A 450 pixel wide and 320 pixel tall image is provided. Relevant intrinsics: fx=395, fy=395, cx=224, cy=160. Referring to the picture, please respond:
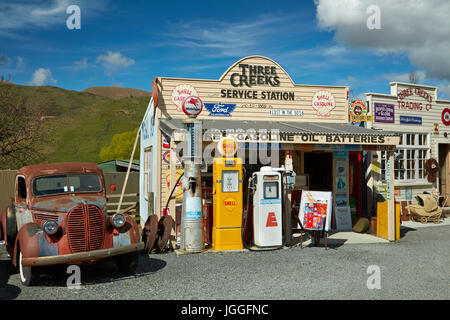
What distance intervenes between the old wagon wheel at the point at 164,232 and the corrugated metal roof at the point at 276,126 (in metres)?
2.08

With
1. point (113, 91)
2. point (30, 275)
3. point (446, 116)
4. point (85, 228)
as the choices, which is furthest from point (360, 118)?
point (113, 91)

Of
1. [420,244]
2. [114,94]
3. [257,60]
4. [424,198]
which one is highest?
[114,94]

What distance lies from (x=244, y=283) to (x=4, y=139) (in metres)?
14.9

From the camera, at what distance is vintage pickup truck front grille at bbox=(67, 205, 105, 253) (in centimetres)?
623

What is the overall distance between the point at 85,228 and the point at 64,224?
0.33m

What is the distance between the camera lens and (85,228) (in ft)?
20.7

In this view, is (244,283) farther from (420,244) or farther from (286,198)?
(420,244)

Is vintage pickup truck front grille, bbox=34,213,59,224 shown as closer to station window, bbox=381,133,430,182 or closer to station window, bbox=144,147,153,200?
station window, bbox=144,147,153,200

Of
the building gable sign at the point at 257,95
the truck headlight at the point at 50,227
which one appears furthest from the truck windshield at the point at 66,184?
the building gable sign at the point at 257,95

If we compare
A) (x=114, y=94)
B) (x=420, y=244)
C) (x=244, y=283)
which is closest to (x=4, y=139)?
(x=244, y=283)

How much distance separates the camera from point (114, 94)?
487 ft

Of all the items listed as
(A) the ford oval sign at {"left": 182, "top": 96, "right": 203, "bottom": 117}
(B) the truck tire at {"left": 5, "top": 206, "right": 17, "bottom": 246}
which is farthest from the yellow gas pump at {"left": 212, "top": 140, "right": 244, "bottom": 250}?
(B) the truck tire at {"left": 5, "top": 206, "right": 17, "bottom": 246}

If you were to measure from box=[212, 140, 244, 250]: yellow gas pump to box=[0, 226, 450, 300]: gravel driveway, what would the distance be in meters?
0.38
